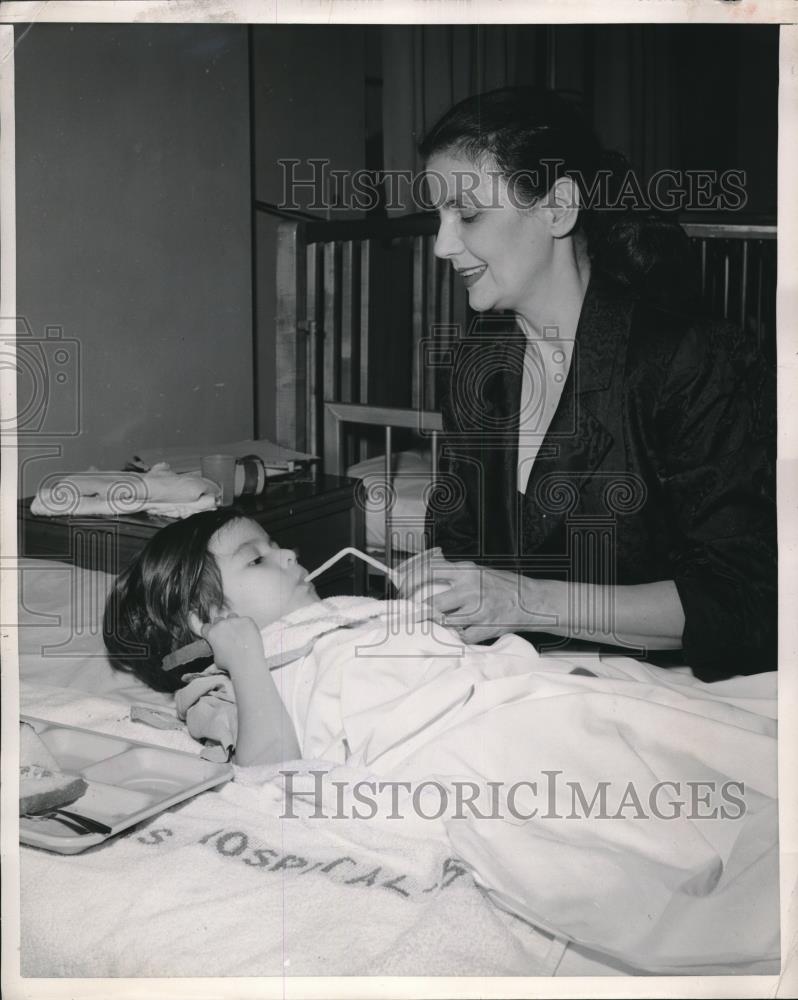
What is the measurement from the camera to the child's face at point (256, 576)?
113 centimetres

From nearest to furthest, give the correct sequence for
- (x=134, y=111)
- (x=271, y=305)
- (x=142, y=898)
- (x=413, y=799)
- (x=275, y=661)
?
(x=142, y=898), (x=413, y=799), (x=275, y=661), (x=134, y=111), (x=271, y=305)

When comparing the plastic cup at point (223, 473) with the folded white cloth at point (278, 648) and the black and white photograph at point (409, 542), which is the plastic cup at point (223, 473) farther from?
the folded white cloth at point (278, 648)

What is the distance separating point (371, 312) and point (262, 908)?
1084 millimetres

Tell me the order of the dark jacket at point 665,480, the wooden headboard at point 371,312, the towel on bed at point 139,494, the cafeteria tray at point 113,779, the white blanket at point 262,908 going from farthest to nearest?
the wooden headboard at point 371,312, the towel on bed at point 139,494, the dark jacket at point 665,480, the cafeteria tray at point 113,779, the white blanket at point 262,908

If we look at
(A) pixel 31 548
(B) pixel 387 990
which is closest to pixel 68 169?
(A) pixel 31 548

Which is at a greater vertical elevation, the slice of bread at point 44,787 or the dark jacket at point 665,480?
the dark jacket at point 665,480

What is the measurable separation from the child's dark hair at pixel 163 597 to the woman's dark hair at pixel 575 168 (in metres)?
0.57

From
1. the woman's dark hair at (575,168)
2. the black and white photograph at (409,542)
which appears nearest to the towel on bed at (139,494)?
the black and white photograph at (409,542)

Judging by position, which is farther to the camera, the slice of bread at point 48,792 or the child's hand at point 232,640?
the child's hand at point 232,640

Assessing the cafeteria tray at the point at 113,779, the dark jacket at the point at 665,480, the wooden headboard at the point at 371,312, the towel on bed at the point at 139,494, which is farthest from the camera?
the wooden headboard at the point at 371,312

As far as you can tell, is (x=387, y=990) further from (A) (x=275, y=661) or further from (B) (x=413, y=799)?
(A) (x=275, y=661)

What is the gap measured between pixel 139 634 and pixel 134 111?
0.71 metres

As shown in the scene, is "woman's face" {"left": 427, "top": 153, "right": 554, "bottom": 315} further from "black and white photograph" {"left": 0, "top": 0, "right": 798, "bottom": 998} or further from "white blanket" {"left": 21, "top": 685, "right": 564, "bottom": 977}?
"white blanket" {"left": 21, "top": 685, "right": 564, "bottom": 977}

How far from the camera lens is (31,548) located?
3.55 feet
